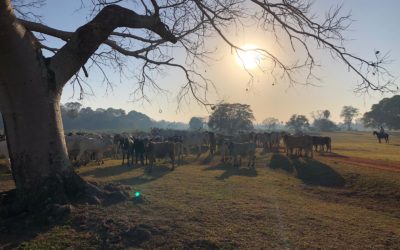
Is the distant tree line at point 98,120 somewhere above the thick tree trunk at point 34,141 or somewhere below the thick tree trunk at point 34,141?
above

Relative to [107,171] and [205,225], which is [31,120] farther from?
[107,171]

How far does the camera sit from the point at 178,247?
24.0 ft

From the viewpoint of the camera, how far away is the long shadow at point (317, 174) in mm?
21734

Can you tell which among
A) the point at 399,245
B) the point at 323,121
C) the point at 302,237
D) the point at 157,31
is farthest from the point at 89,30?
the point at 323,121

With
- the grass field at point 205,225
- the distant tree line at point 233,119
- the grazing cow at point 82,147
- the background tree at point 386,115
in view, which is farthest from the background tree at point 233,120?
the grass field at point 205,225

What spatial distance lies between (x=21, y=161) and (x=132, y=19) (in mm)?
4317

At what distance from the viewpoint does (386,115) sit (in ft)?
346

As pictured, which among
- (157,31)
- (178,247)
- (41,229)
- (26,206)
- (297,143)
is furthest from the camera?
(297,143)

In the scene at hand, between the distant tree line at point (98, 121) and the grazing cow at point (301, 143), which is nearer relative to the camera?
the grazing cow at point (301, 143)

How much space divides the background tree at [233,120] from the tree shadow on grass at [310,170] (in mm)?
44367

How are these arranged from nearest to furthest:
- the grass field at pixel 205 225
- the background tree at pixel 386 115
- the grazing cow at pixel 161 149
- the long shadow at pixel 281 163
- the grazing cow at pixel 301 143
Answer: the grass field at pixel 205 225, the grazing cow at pixel 161 149, the long shadow at pixel 281 163, the grazing cow at pixel 301 143, the background tree at pixel 386 115

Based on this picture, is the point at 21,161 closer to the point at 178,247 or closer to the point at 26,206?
the point at 26,206

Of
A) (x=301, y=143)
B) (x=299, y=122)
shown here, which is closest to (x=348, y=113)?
(x=299, y=122)

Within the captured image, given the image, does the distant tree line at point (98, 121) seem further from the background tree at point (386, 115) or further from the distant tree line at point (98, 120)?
the background tree at point (386, 115)
